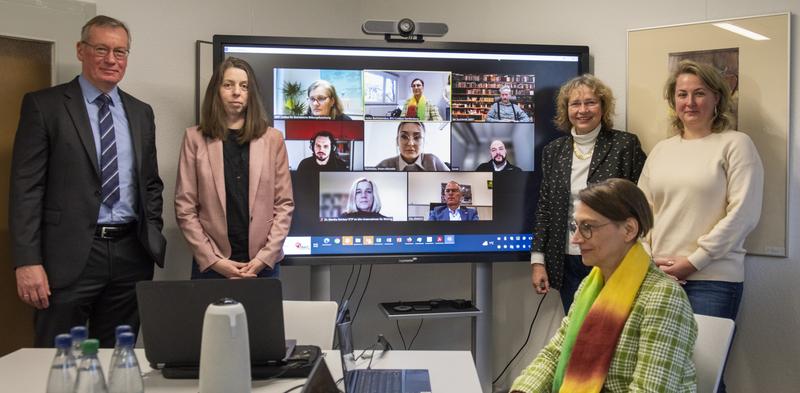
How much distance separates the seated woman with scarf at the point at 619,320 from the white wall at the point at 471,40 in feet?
5.39

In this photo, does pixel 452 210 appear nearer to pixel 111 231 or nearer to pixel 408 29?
pixel 408 29

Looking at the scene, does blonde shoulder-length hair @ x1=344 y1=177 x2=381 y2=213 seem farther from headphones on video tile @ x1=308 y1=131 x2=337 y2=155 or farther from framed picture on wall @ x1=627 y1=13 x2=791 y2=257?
framed picture on wall @ x1=627 y1=13 x2=791 y2=257

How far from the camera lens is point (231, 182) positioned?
3.05 meters

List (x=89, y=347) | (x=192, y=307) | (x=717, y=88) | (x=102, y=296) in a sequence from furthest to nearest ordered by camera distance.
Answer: (x=717, y=88)
(x=102, y=296)
(x=192, y=307)
(x=89, y=347)

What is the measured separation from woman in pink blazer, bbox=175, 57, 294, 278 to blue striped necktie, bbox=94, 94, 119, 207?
32cm

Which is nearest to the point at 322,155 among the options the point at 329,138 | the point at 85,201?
the point at 329,138

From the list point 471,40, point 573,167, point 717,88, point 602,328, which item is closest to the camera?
point 602,328

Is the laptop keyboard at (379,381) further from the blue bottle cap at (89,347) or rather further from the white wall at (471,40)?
the white wall at (471,40)

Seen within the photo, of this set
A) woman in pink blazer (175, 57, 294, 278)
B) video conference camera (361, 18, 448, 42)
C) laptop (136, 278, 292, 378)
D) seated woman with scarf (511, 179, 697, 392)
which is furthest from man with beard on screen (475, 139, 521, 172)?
laptop (136, 278, 292, 378)

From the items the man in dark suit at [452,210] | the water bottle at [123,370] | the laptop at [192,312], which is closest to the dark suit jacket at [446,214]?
the man in dark suit at [452,210]

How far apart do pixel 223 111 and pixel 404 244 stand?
1.10 meters

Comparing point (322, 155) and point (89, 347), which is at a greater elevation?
point (322, 155)

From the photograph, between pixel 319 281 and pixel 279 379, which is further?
pixel 319 281

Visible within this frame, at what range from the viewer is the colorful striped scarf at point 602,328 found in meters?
1.86
